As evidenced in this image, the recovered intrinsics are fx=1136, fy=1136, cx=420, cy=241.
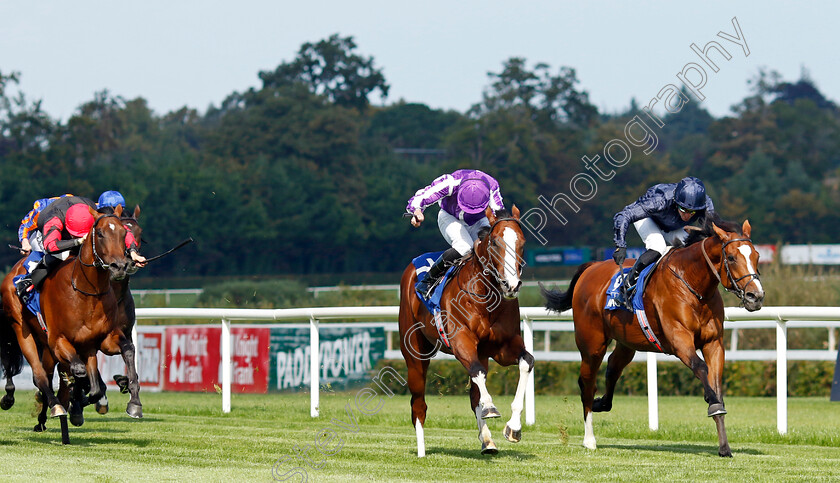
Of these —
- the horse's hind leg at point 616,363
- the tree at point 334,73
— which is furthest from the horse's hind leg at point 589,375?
the tree at point 334,73

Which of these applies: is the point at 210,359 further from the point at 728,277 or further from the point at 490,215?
the point at 728,277

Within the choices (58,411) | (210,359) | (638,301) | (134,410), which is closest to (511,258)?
(638,301)

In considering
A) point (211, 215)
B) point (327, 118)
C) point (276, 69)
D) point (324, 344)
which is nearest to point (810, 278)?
point (324, 344)

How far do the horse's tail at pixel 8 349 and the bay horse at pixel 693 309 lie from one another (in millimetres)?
4515

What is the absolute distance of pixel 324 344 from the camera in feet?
41.6

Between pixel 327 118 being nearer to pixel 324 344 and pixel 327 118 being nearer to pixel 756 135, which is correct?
pixel 756 135

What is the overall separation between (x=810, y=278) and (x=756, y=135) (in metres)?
51.3

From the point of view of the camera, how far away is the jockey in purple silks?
696 cm

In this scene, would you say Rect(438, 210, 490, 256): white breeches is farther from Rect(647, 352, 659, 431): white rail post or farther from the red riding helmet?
the red riding helmet

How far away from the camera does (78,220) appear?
26.0ft

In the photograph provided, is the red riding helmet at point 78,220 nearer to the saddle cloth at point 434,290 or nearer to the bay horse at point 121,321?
the bay horse at point 121,321

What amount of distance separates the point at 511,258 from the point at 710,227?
4.95 feet

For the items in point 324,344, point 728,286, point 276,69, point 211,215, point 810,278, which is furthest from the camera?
point 276,69

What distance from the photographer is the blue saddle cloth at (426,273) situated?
6887mm
